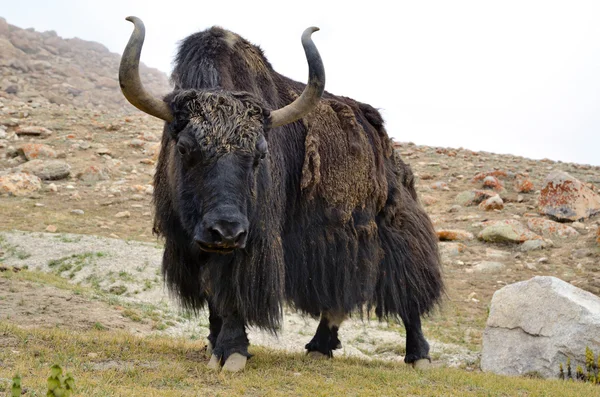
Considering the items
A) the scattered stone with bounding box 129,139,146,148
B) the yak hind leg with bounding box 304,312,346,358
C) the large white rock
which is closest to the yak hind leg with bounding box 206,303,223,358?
the yak hind leg with bounding box 304,312,346,358

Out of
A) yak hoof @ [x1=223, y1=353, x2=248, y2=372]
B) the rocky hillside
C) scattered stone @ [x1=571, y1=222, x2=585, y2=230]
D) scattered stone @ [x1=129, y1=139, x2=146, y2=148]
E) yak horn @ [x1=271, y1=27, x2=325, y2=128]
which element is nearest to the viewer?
yak hoof @ [x1=223, y1=353, x2=248, y2=372]

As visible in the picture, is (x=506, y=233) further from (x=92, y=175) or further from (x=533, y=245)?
(x=92, y=175)

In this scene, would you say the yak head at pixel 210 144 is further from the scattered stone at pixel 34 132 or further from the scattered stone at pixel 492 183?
the scattered stone at pixel 34 132

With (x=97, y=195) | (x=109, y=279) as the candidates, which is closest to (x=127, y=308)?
(x=109, y=279)

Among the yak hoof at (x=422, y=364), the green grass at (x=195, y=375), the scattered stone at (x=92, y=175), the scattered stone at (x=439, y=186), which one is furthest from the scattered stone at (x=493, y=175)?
the green grass at (x=195, y=375)

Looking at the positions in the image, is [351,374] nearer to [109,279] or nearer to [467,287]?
[109,279]

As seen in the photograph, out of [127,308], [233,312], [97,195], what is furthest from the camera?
[97,195]

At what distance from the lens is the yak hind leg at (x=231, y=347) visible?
13.9 feet

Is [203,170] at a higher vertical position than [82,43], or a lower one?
lower

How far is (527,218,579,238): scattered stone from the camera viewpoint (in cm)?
1211

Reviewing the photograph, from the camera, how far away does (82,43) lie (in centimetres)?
5097

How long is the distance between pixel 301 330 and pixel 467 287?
3425mm

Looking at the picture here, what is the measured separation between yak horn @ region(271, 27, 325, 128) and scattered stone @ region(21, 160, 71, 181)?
11112 mm

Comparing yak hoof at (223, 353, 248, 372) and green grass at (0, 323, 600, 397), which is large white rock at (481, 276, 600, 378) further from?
yak hoof at (223, 353, 248, 372)
